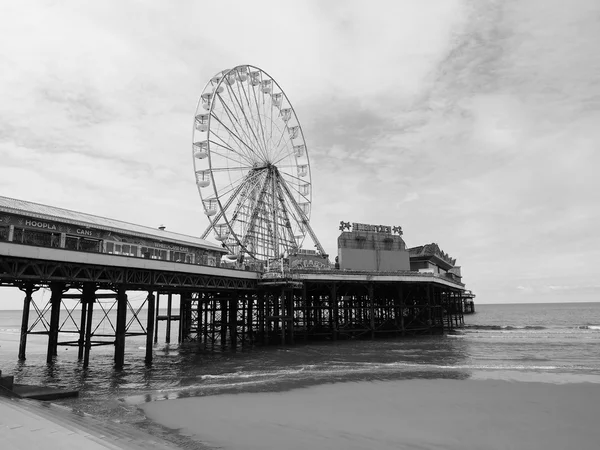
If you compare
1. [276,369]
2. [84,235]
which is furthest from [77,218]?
[276,369]

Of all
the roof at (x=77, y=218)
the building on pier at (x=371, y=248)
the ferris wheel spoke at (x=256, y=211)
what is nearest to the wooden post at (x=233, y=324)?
the ferris wheel spoke at (x=256, y=211)

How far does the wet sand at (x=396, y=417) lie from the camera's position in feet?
39.4

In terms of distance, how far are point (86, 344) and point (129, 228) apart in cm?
876

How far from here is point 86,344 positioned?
27797mm

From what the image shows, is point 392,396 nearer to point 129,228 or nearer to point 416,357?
point 416,357

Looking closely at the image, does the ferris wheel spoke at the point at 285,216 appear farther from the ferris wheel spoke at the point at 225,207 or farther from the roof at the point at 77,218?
the roof at the point at 77,218

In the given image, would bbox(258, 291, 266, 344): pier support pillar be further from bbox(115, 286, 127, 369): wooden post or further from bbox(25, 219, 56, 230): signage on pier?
bbox(25, 219, 56, 230): signage on pier

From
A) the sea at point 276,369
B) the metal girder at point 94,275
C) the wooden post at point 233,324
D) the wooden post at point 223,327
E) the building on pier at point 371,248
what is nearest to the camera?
the sea at point 276,369

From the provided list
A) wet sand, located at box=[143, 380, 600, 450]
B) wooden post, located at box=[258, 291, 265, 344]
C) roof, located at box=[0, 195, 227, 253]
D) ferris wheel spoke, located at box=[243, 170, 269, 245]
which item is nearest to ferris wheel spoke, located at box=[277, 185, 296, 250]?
ferris wheel spoke, located at box=[243, 170, 269, 245]

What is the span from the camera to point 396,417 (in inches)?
567

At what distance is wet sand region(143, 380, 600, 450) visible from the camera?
12000mm

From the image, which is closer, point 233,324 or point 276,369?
point 276,369

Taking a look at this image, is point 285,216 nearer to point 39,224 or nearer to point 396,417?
point 39,224

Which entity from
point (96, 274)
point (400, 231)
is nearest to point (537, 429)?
point (96, 274)
